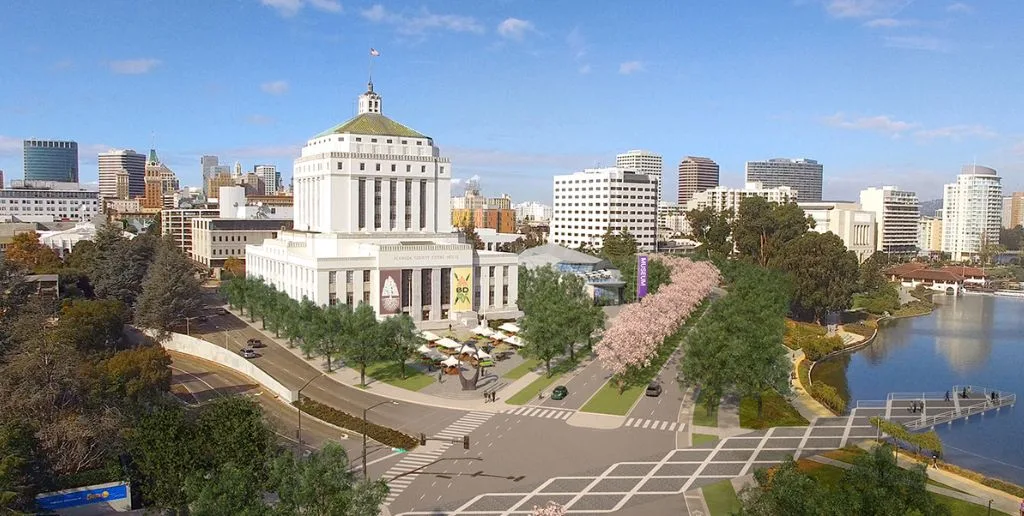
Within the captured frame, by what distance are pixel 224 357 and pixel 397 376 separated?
2144cm

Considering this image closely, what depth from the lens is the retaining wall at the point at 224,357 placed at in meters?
69.3

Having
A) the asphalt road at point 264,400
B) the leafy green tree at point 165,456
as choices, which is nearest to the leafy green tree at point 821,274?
the asphalt road at point 264,400

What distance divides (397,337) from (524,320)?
15407 mm

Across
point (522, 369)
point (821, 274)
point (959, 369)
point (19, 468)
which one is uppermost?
point (821, 274)

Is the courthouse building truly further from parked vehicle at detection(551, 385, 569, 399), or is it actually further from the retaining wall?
parked vehicle at detection(551, 385, 569, 399)

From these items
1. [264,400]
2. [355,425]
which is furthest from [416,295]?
[355,425]

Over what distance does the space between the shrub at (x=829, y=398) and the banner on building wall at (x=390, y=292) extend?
52534mm

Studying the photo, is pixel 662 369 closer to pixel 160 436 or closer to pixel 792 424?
pixel 792 424

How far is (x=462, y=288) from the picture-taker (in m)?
104

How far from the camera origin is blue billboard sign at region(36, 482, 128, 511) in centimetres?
4092

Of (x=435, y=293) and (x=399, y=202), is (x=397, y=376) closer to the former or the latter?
(x=435, y=293)

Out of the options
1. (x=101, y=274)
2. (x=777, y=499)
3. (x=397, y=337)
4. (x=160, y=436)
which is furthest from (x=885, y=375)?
(x=101, y=274)

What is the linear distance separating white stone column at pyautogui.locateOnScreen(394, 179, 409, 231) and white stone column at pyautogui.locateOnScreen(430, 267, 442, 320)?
17002 millimetres

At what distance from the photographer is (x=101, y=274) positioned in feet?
353
